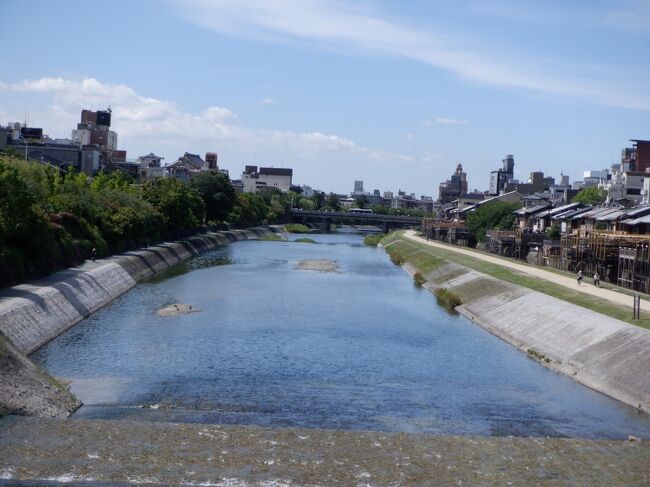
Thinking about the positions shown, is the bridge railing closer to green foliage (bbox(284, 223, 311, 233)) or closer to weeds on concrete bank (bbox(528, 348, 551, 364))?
green foliage (bbox(284, 223, 311, 233))

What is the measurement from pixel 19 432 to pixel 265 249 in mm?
82332

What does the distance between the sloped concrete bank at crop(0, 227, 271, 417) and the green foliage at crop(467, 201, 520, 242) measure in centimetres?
4825

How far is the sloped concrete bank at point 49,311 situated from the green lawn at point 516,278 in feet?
76.4

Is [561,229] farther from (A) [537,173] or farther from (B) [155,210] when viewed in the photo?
(A) [537,173]

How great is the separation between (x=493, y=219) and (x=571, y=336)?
237ft

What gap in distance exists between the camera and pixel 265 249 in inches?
4043

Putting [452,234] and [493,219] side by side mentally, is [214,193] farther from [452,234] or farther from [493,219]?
[493,219]

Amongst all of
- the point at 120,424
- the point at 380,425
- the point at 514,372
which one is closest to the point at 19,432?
the point at 120,424

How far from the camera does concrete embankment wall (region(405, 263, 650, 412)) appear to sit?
28.9 meters

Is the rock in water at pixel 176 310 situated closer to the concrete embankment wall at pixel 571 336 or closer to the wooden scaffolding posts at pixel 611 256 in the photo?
the concrete embankment wall at pixel 571 336

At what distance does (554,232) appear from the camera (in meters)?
83.1

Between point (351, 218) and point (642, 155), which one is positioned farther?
point (351, 218)

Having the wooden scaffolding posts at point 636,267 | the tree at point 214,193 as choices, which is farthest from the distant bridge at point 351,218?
the wooden scaffolding posts at point 636,267

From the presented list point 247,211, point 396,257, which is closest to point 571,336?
point 396,257
